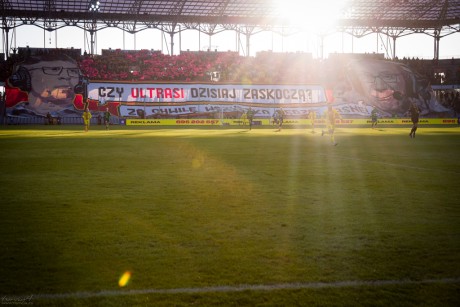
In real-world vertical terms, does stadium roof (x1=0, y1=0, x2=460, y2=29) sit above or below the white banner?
above

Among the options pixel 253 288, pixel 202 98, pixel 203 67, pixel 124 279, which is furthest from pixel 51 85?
pixel 253 288

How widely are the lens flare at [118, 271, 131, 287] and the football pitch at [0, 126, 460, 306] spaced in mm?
11

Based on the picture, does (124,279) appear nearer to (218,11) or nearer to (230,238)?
(230,238)

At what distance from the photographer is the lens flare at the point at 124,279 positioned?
4.66m

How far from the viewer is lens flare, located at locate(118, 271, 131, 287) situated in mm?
4660

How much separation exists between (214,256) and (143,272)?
2.93 ft

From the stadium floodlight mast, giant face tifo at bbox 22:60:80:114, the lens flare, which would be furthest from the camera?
the stadium floodlight mast

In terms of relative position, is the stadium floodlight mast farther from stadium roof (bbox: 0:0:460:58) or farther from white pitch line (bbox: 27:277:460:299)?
white pitch line (bbox: 27:277:460:299)

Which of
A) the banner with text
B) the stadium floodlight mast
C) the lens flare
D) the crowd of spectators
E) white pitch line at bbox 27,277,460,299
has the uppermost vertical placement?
the stadium floodlight mast

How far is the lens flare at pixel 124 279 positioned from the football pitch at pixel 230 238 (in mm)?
11

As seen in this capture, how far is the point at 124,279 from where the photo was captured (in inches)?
188

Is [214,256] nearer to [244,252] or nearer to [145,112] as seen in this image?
[244,252]

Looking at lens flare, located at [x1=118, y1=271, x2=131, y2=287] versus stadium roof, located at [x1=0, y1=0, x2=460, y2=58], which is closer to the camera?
lens flare, located at [x1=118, y1=271, x2=131, y2=287]

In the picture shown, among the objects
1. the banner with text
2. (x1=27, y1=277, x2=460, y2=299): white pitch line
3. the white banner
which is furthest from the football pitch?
the white banner
